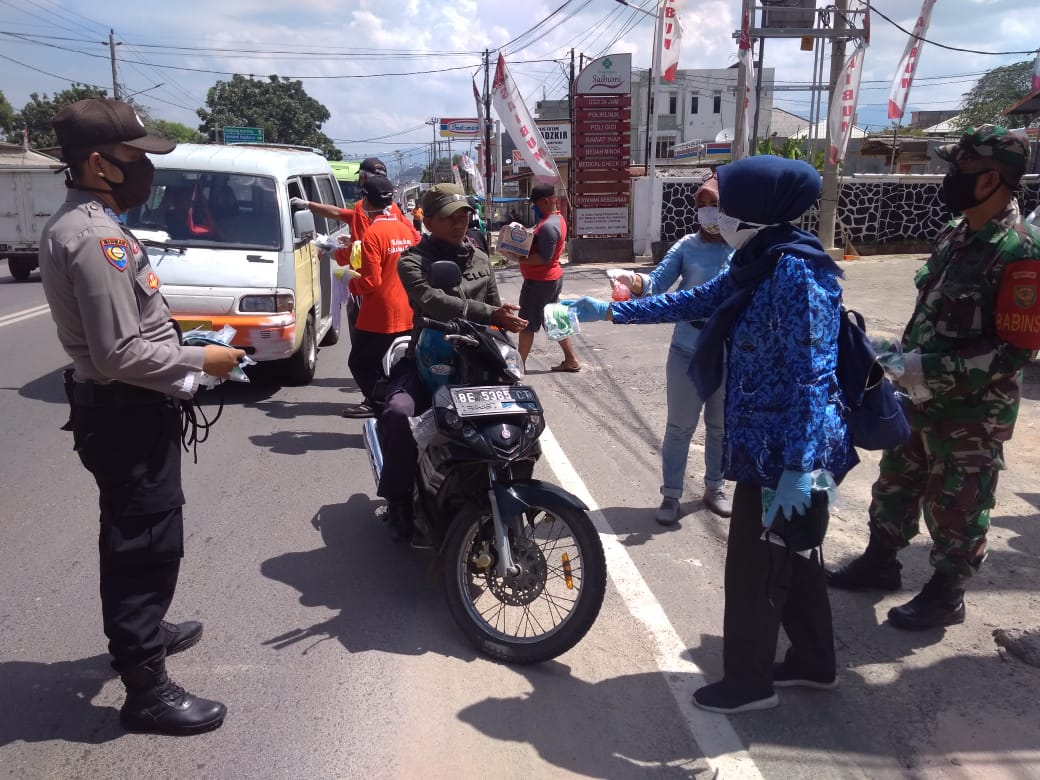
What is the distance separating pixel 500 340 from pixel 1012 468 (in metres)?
4.03

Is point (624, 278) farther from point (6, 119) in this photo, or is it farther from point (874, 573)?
point (6, 119)

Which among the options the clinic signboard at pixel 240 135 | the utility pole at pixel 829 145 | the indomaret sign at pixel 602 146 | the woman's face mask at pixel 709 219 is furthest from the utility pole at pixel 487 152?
the woman's face mask at pixel 709 219

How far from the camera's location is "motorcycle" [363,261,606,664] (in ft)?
10.2

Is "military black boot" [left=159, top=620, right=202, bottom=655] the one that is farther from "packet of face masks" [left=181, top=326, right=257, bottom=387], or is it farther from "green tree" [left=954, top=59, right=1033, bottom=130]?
"green tree" [left=954, top=59, right=1033, bottom=130]

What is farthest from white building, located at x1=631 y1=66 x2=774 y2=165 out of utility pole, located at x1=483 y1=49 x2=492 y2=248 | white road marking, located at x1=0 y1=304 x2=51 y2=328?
white road marking, located at x1=0 y1=304 x2=51 y2=328

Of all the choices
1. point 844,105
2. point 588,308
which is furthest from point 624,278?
point 844,105

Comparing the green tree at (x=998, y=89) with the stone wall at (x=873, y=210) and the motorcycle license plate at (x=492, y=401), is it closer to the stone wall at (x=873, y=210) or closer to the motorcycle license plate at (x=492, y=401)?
the stone wall at (x=873, y=210)

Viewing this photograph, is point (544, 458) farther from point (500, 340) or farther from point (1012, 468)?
point (1012, 468)

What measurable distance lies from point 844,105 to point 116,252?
52.1 feet

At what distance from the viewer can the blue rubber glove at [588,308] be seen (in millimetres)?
3199

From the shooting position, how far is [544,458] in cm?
570

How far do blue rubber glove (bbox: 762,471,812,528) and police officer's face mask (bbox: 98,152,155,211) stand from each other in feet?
7.50

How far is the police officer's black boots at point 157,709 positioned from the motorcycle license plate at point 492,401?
138cm

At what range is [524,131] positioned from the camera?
608 inches
